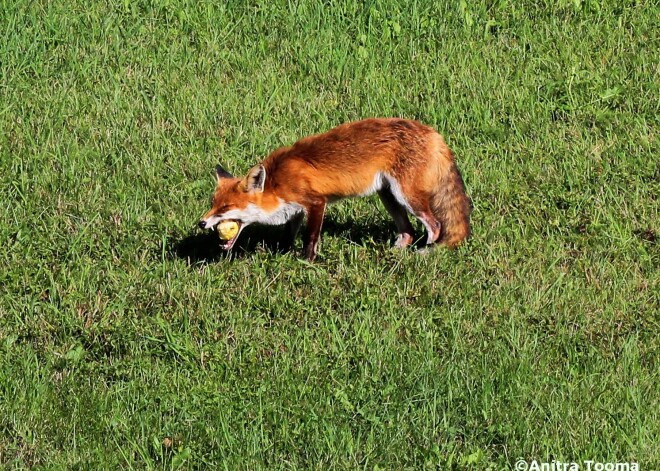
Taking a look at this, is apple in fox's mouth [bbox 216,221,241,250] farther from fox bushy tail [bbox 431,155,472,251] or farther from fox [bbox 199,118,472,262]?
fox bushy tail [bbox 431,155,472,251]

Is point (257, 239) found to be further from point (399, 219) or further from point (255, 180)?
point (399, 219)

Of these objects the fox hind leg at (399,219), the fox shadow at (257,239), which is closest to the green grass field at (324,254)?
the fox shadow at (257,239)

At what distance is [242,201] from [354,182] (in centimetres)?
90

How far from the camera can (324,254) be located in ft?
29.0

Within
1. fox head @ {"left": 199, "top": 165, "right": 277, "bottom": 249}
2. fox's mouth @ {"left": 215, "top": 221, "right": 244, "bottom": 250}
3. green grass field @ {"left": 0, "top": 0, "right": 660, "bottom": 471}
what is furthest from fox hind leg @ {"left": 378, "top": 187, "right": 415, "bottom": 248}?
fox's mouth @ {"left": 215, "top": 221, "right": 244, "bottom": 250}

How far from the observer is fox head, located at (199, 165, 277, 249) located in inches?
339

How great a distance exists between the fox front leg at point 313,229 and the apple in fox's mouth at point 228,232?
0.56 metres

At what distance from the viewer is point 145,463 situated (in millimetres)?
6703

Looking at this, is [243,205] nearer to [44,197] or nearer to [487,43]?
[44,197]

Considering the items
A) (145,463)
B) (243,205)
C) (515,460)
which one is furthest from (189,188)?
(515,460)

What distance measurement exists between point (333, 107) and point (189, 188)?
1927 millimetres

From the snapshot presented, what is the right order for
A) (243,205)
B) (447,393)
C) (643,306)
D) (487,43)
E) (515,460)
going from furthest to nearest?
(487,43), (243,205), (643,306), (447,393), (515,460)

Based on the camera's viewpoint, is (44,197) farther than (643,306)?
Yes

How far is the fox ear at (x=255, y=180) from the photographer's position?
8578 mm
